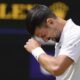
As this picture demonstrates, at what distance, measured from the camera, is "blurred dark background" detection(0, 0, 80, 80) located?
15.7ft

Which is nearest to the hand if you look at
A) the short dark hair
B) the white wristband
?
the white wristband

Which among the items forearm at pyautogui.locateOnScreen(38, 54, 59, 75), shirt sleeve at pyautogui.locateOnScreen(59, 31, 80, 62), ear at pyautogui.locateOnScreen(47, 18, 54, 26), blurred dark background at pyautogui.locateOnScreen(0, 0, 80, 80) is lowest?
blurred dark background at pyautogui.locateOnScreen(0, 0, 80, 80)

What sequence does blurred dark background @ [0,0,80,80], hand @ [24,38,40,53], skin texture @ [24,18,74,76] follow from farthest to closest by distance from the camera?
1. blurred dark background @ [0,0,80,80]
2. hand @ [24,38,40,53]
3. skin texture @ [24,18,74,76]

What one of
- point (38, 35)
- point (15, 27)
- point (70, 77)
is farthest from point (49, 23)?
point (15, 27)

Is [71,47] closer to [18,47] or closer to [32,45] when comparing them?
[32,45]

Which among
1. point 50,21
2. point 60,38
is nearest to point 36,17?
point 50,21

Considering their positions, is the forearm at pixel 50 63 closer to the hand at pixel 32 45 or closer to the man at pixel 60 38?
the man at pixel 60 38

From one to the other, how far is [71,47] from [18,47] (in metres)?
2.22

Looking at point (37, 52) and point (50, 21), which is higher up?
point (50, 21)

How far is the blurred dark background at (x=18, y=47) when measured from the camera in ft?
15.7

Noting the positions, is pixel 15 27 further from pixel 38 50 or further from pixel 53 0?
pixel 38 50

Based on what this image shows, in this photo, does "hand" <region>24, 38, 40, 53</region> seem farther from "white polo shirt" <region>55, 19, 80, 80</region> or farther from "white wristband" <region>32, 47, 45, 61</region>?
"white polo shirt" <region>55, 19, 80, 80</region>

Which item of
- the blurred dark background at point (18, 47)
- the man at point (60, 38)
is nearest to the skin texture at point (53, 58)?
the man at point (60, 38)

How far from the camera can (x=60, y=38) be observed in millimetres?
2676
